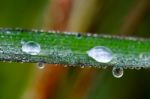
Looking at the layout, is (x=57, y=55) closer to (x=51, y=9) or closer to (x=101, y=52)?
(x=101, y=52)

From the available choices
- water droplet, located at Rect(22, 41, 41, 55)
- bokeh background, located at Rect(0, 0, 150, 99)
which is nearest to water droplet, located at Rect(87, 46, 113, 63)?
water droplet, located at Rect(22, 41, 41, 55)

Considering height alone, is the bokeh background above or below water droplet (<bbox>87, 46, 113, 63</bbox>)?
above

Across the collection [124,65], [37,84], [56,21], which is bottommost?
[124,65]

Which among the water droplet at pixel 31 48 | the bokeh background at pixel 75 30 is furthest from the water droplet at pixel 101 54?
the bokeh background at pixel 75 30

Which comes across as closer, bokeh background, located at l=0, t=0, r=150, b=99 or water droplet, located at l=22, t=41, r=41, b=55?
water droplet, located at l=22, t=41, r=41, b=55

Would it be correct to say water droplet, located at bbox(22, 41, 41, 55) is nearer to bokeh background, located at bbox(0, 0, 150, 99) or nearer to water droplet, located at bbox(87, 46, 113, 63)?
water droplet, located at bbox(87, 46, 113, 63)

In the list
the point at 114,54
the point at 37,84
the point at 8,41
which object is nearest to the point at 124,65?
the point at 114,54

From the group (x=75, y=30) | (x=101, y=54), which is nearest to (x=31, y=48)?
(x=101, y=54)
